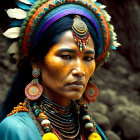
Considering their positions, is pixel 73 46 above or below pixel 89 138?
above

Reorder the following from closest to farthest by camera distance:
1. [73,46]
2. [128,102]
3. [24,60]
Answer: [73,46] < [24,60] < [128,102]

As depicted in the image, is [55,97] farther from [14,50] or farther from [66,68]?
[14,50]

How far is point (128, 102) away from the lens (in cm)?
507

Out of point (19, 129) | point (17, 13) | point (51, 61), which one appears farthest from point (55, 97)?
point (17, 13)

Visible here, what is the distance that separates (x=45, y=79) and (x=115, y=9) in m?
3.28

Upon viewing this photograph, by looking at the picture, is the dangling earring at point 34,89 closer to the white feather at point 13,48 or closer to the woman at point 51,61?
the woman at point 51,61

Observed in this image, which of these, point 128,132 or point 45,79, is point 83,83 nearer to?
point 45,79

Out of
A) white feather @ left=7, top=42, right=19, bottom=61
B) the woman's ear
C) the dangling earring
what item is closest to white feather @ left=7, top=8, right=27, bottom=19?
white feather @ left=7, top=42, right=19, bottom=61

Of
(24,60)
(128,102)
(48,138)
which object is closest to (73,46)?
(24,60)

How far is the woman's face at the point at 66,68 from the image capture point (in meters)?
2.13

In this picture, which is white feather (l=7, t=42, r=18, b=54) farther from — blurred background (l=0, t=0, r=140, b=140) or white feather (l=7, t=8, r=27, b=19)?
blurred background (l=0, t=0, r=140, b=140)

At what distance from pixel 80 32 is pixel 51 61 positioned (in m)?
0.29

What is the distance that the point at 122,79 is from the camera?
5297 mm

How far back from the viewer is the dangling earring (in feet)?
7.16
